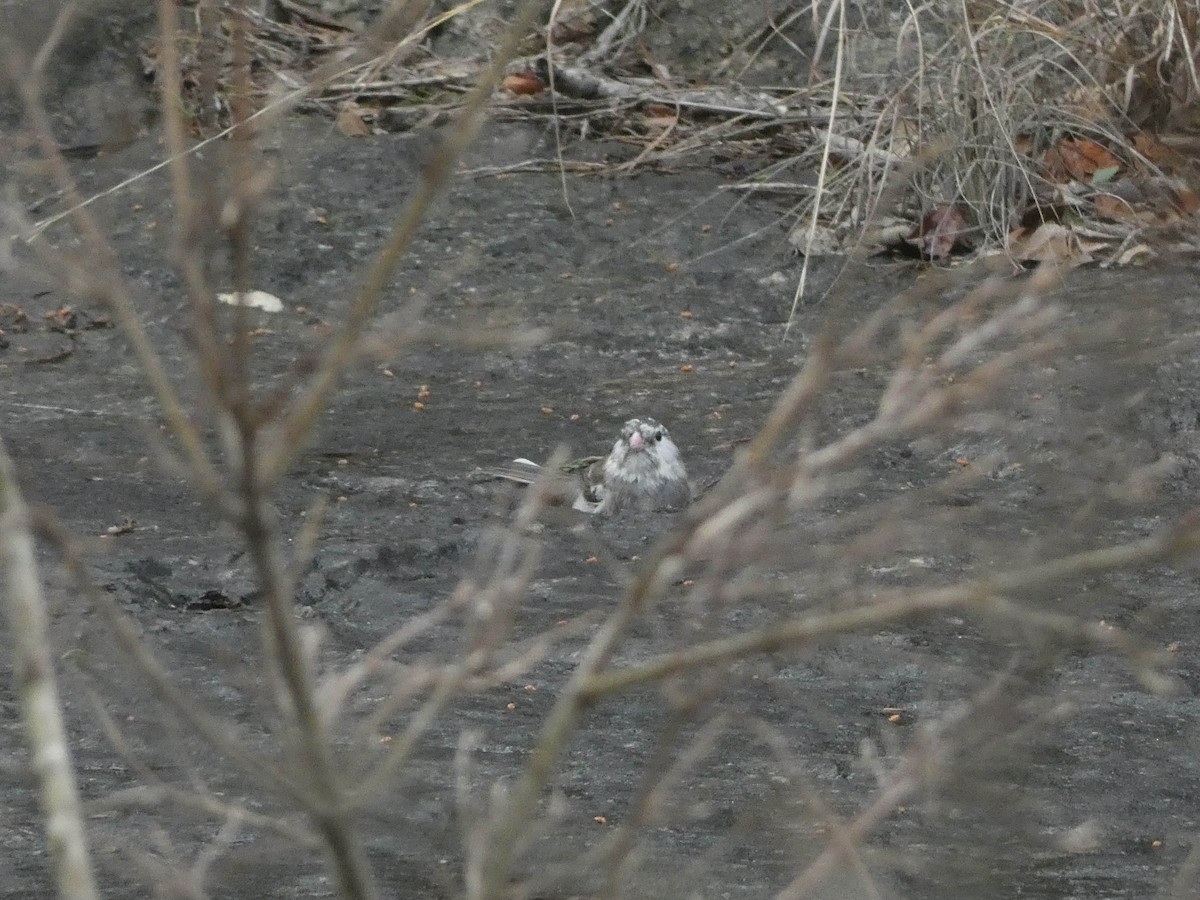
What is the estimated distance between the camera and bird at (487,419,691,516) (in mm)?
6680

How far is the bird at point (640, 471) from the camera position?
6.68 meters

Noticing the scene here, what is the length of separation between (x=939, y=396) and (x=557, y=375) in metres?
6.71

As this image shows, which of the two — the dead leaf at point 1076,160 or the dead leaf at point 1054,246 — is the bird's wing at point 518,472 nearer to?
the dead leaf at point 1054,246

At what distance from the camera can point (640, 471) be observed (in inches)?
266

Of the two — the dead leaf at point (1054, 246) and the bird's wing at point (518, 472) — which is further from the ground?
the dead leaf at point (1054, 246)

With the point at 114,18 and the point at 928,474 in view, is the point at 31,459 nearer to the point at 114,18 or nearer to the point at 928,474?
the point at 928,474

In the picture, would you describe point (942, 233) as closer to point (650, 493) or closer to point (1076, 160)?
point (1076, 160)

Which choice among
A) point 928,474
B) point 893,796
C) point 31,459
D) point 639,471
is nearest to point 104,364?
point 31,459

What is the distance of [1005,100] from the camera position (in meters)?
7.75

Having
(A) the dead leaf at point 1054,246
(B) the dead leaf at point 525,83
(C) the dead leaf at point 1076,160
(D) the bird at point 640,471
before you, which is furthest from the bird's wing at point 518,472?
(B) the dead leaf at point 525,83

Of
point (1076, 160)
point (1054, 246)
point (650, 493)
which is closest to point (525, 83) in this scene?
point (1076, 160)

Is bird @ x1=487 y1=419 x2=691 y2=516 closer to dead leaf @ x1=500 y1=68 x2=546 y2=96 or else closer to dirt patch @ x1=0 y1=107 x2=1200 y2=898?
dirt patch @ x1=0 y1=107 x2=1200 y2=898

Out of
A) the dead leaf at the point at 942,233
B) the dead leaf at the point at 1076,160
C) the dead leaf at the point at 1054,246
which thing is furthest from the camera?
the dead leaf at the point at 1076,160

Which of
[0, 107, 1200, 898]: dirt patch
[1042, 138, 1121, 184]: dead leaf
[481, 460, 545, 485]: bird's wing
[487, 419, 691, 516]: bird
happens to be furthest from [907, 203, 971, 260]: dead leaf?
[481, 460, 545, 485]: bird's wing
